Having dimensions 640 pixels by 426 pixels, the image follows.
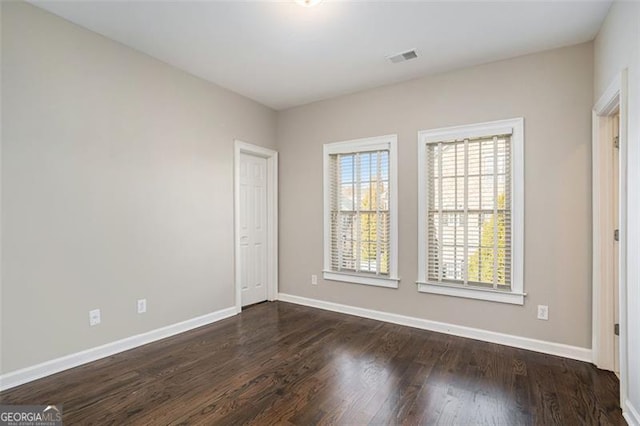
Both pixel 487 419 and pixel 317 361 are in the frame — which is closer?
pixel 487 419

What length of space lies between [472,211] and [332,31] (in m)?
2.20

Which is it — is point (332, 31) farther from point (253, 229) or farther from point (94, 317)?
point (94, 317)

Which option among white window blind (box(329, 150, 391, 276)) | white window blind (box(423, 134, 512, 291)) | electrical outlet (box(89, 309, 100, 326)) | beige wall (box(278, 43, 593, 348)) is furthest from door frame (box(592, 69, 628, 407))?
electrical outlet (box(89, 309, 100, 326))

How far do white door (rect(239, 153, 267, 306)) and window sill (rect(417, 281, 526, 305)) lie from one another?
2221mm

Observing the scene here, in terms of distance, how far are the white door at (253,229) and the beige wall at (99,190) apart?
0.44 m

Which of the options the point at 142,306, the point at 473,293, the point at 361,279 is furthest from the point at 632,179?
the point at 142,306

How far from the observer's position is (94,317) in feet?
8.81

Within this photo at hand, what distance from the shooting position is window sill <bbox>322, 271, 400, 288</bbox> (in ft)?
12.1

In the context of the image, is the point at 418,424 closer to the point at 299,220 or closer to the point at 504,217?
the point at 504,217

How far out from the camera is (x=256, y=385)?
231 centimetres

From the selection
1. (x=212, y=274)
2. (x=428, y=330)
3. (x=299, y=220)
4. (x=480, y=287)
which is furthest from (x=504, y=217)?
(x=212, y=274)

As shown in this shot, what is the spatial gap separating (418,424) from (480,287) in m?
1.75

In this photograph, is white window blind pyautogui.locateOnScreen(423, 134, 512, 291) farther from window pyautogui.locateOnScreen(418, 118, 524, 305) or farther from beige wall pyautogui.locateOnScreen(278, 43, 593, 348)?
beige wall pyautogui.locateOnScreen(278, 43, 593, 348)

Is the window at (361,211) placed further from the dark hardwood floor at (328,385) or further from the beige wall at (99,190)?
the beige wall at (99,190)
